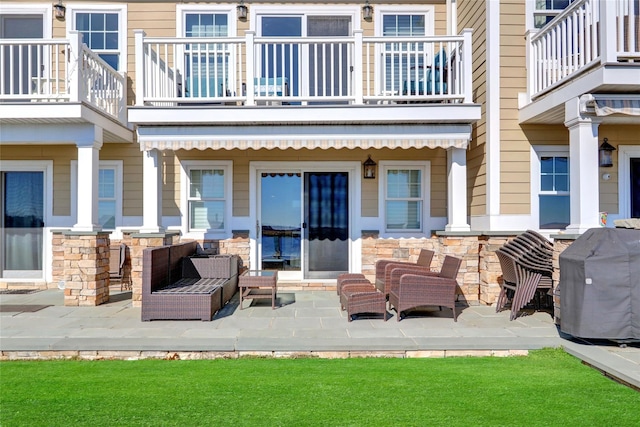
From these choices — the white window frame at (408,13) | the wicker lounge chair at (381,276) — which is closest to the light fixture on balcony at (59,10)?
the white window frame at (408,13)

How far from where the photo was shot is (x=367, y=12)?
9664 mm

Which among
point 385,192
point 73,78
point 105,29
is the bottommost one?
point 385,192

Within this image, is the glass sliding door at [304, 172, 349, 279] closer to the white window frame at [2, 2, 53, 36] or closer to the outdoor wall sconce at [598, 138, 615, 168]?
the outdoor wall sconce at [598, 138, 615, 168]

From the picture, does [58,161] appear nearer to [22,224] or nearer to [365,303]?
[22,224]

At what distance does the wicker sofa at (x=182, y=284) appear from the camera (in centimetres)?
637

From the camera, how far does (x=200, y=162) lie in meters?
9.47

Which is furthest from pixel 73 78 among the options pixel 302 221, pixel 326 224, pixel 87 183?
pixel 326 224

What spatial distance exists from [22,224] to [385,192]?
817 centimetres

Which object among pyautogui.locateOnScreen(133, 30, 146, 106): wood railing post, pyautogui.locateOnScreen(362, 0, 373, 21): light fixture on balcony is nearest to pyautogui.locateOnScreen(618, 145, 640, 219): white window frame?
pyautogui.locateOnScreen(362, 0, 373, 21): light fixture on balcony

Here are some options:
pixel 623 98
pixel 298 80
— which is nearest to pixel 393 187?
pixel 298 80

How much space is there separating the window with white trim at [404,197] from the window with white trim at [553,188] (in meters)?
2.42

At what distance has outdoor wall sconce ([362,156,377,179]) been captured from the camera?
937cm

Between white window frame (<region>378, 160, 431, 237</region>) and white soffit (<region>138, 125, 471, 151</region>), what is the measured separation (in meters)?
1.92

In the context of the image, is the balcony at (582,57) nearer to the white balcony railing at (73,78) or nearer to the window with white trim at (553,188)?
the window with white trim at (553,188)
